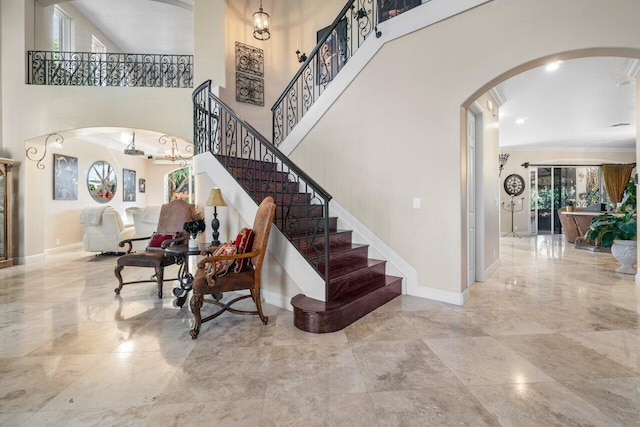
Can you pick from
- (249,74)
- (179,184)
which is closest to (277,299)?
(249,74)

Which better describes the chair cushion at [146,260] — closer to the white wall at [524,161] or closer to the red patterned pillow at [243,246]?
the red patterned pillow at [243,246]

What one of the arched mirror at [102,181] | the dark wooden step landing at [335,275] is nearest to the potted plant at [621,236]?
the dark wooden step landing at [335,275]

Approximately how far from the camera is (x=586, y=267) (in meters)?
5.42

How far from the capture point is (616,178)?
10211 millimetres

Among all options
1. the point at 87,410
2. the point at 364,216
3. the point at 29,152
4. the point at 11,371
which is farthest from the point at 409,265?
the point at 29,152

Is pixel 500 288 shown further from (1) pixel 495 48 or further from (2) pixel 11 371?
(2) pixel 11 371

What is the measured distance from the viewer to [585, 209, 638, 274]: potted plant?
Answer: 15.6ft

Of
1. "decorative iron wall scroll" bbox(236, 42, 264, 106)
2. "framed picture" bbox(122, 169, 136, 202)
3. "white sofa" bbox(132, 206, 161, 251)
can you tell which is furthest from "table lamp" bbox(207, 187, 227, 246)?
"framed picture" bbox(122, 169, 136, 202)

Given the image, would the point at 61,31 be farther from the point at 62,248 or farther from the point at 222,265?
the point at 222,265

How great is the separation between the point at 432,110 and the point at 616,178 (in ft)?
35.7

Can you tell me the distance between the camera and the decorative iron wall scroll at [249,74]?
5.82 m

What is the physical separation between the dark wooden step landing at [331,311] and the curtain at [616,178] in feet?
38.2

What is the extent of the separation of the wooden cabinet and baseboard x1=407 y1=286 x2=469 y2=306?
717cm

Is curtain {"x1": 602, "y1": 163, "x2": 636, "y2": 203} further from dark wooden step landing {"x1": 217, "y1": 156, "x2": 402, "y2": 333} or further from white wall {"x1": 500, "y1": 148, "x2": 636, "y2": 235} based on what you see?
dark wooden step landing {"x1": 217, "y1": 156, "x2": 402, "y2": 333}
